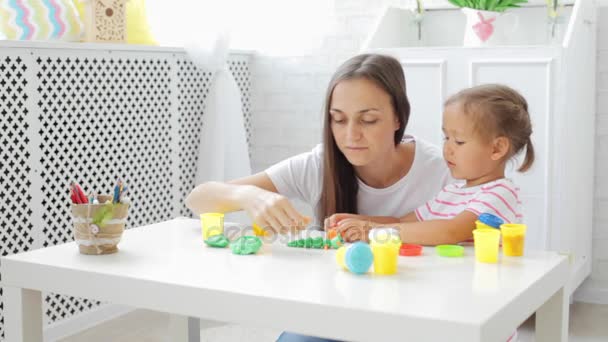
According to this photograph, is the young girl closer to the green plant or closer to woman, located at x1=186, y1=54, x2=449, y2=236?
woman, located at x1=186, y1=54, x2=449, y2=236

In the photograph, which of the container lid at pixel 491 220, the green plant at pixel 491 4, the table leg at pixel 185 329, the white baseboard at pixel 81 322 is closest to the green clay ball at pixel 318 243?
the container lid at pixel 491 220

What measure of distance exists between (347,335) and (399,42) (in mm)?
2592

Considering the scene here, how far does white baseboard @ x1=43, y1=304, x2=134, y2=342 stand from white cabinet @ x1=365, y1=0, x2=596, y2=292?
145 cm

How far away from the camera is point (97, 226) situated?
154 cm

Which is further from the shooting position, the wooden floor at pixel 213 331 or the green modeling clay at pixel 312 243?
the wooden floor at pixel 213 331

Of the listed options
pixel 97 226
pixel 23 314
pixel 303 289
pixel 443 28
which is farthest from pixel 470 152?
pixel 443 28

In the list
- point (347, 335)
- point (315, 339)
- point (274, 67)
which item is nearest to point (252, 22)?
point (274, 67)

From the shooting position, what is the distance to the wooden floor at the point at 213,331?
116 inches

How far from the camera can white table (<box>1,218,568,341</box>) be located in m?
1.11

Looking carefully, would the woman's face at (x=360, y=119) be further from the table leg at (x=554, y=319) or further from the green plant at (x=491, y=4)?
the green plant at (x=491, y=4)

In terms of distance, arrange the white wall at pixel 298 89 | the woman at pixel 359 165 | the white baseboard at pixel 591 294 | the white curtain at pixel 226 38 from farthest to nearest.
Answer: the white wall at pixel 298 89 < the white curtain at pixel 226 38 < the white baseboard at pixel 591 294 < the woman at pixel 359 165

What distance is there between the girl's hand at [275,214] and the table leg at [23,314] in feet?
1.56

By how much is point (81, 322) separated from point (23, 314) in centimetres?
166

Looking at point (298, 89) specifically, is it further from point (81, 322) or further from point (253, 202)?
point (253, 202)
